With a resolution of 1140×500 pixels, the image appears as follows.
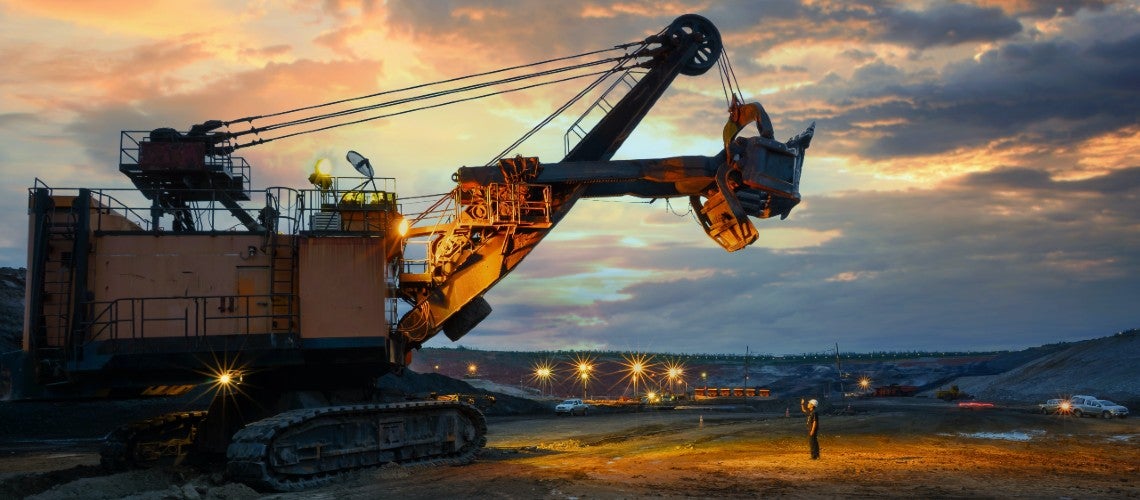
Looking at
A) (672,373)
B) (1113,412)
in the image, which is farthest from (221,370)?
(672,373)

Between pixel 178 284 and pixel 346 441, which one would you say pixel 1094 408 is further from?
pixel 178 284

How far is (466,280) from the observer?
2059 centimetres

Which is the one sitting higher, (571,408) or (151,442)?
(151,442)

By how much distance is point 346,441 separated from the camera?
17.2 meters

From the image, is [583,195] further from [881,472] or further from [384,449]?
[881,472]

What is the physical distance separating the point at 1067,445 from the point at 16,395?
2506cm

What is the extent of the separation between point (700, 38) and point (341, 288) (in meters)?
11.9

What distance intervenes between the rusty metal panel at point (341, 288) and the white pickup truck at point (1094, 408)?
119 feet

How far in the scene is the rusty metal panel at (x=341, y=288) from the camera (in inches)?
680

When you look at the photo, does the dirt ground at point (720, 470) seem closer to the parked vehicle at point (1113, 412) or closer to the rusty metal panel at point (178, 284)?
the rusty metal panel at point (178, 284)

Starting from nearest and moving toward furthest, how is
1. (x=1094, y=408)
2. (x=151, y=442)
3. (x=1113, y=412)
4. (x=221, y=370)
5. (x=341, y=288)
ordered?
(x=221, y=370) < (x=341, y=288) < (x=151, y=442) < (x=1113, y=412) < (x=1094, y=408)

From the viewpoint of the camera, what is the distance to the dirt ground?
14.9 m

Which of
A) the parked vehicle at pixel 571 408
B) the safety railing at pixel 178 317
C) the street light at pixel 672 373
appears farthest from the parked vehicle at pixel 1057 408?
the safety railing at pixel 178 317

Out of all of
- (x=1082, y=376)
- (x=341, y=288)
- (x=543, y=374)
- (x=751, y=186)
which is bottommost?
(x=1082, y=376)
